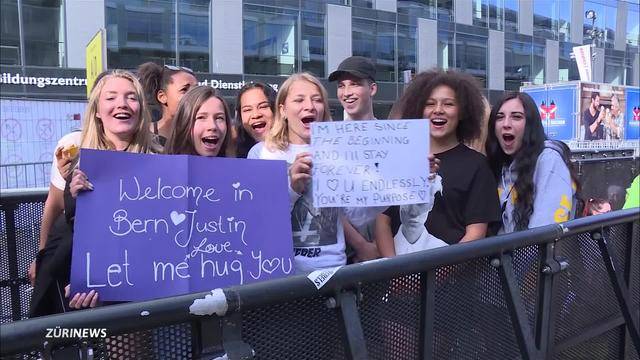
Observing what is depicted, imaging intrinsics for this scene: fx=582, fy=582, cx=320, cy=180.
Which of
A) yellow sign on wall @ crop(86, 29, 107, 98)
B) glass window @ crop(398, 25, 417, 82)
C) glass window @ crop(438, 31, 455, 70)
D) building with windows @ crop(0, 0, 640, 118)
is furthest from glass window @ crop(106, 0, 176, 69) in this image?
yellow sign on wall @ crop(86, 29, 107, 98)

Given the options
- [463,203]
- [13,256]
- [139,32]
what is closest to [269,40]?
[139,32]

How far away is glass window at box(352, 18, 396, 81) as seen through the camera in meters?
25.2

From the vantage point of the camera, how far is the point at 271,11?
2308 centimetres

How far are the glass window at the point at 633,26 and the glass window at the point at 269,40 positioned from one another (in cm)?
2489

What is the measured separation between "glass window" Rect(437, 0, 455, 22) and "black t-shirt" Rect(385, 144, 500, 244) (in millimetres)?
26445

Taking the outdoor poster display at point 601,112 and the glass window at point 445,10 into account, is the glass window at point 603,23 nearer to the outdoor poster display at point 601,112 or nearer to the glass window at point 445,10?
the glass window at point 445,10

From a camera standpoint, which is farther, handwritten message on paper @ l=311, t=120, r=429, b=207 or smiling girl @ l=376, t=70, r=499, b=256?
smiling girl @ l=376, t=70, r=499, b=256

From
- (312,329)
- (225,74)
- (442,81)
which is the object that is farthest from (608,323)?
(225,74)

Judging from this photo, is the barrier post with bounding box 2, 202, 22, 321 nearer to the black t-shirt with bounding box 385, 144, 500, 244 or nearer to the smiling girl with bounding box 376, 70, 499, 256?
the smiling girl with bounding box 376, 70, 499, 256

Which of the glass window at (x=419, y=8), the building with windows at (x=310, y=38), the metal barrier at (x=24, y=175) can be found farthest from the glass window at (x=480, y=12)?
the metal barrier at (x=24, y=175)

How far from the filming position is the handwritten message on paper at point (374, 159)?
8.24 ft

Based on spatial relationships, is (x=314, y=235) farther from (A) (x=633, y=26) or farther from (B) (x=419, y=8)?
(A) (x=633, y=26)

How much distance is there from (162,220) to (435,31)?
1065 inches

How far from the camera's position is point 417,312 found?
2.05 metres
